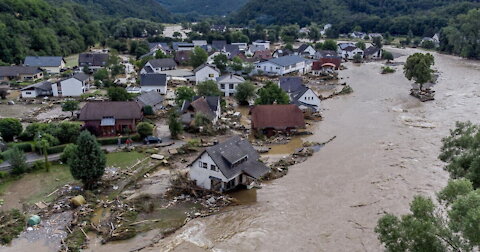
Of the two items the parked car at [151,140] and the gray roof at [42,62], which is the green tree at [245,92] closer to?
the parked car at [151,140]

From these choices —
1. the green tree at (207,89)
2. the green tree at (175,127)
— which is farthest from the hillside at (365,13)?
the green tree at (175,127)

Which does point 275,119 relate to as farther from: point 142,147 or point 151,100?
point 151,100

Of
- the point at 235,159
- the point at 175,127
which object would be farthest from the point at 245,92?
the point at 235,159

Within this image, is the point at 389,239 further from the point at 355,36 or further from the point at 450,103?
the point at 355,36

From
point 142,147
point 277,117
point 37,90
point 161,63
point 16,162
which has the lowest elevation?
point 142,147

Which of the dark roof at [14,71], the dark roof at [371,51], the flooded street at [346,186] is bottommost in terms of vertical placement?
the flooded street at [346,186]
